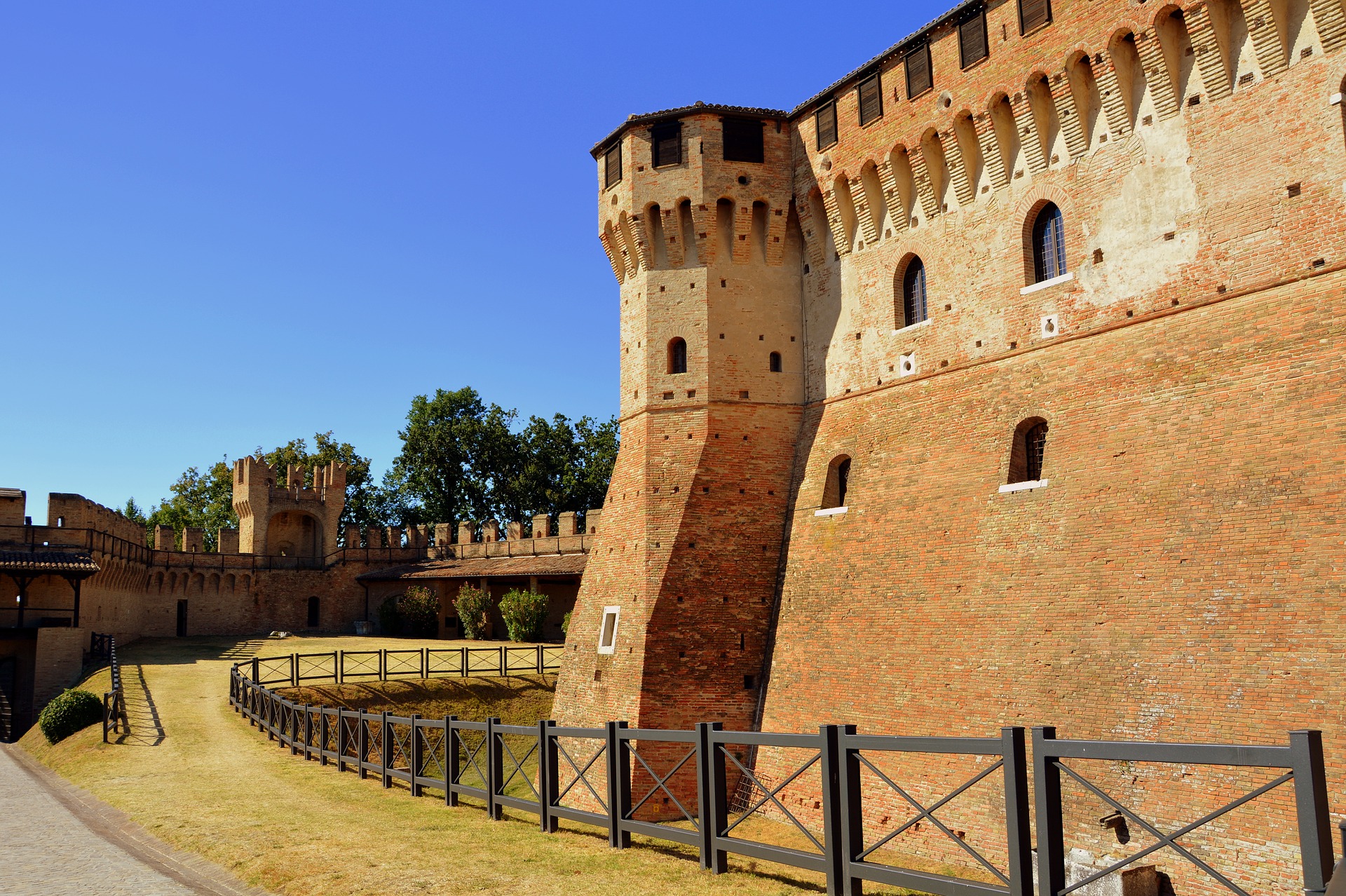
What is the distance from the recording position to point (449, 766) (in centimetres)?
1255

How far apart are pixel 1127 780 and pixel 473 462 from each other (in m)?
49.1

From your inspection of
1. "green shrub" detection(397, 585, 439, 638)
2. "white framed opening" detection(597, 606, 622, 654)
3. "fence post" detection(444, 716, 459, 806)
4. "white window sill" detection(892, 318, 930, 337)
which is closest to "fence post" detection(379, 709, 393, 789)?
"fence post" detection(444, 716, 459, 806)

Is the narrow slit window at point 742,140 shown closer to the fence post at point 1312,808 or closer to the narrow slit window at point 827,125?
the narrow slit window at point 827,125

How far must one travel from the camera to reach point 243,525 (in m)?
51.3

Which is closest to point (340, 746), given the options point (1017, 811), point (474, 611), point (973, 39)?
point (1017, 811)

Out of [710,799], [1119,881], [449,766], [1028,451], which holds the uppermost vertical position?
[1028,451]

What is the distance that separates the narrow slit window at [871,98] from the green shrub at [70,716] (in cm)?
2059

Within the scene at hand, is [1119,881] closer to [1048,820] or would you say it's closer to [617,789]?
[1048,820]

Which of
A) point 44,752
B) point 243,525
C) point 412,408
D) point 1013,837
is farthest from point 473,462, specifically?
point 1013,837

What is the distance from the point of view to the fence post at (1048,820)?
22.1 feet

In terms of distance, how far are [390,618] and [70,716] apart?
21.5 meters

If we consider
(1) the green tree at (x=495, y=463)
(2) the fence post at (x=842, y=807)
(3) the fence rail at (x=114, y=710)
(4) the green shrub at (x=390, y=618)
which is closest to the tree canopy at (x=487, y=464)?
(1) the green tree at (x=495, y=463)

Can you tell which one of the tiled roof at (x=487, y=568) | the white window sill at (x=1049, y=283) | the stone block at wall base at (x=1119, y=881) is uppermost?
the white window sill at (x=1049, y=283)

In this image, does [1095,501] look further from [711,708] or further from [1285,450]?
[711,708]
